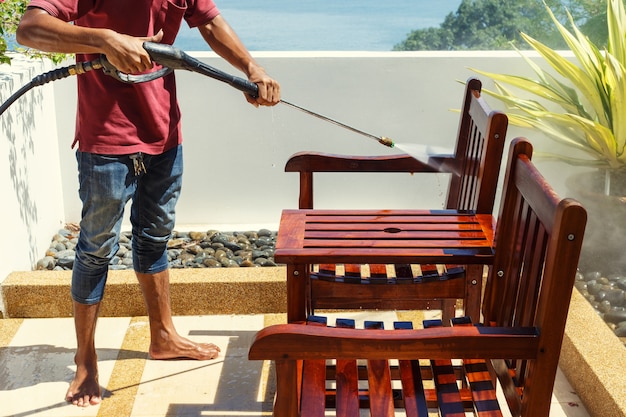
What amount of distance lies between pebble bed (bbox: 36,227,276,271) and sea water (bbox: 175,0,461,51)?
20074mm

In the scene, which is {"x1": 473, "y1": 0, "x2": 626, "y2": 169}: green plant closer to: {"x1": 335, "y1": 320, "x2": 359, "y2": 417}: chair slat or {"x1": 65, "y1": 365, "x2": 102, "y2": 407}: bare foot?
{"x1": 335, "y1": 320, "x2": 359, "y2": 417}: chair slat

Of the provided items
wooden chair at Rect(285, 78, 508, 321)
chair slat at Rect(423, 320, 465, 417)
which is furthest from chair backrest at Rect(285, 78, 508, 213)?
chair slat at Rect(423, 320, 465, 417)

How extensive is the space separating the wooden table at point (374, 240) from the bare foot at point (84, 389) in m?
0.96

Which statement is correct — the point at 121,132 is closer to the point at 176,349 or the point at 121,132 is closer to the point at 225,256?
the point at 176,349

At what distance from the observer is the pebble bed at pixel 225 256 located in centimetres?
381

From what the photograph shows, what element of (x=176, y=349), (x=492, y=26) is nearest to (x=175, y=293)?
(x=176, y=349)

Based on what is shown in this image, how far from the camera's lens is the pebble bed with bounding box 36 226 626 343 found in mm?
3809

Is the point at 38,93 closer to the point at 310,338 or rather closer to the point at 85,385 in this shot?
the point at 85,385

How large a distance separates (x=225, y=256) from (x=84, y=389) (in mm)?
1471

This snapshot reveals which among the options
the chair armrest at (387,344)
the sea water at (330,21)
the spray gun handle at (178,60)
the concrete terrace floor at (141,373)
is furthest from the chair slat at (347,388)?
the sea water at (330,21)

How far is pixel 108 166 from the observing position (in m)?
2.81

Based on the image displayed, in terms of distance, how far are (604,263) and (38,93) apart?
122 inches

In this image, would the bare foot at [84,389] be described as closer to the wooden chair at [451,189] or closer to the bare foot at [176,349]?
the bare foot at [176,349]

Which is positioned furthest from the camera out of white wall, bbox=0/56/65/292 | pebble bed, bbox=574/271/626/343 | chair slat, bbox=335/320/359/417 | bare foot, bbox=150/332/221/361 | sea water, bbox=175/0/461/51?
sea water, bbox=175/0/461/51
